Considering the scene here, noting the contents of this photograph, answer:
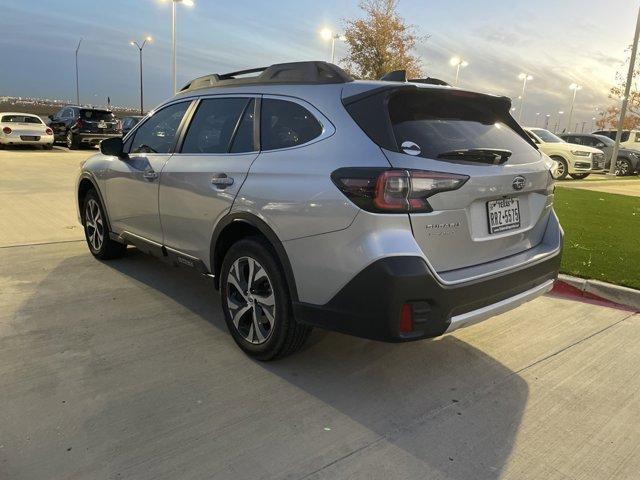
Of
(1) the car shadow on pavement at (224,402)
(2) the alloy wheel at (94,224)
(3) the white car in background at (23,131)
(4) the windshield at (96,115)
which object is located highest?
(4) the windshield at (96,115)

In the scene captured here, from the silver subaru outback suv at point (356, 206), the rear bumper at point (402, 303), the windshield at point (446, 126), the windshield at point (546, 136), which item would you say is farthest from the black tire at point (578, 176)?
the rear bumper at point (402, 303)

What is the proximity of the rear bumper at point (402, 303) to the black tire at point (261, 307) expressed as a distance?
19cm

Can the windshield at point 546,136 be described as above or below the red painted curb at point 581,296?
above

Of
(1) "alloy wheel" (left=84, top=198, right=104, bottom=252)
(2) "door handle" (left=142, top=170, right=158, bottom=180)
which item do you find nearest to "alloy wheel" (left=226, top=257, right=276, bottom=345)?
(2) "door handle" (left=142, top=170, right=158, bottom=180)

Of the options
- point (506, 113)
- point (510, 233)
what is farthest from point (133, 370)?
point (506, 113)

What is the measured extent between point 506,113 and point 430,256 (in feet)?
4.75

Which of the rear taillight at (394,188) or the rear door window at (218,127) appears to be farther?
the rear door window at (218,127)

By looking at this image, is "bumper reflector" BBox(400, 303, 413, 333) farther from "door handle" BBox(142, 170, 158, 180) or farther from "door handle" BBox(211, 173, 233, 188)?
"door handle" BBox(142, 170, 158, 180)

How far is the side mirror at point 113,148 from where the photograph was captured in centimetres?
479

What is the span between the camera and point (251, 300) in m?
3.40

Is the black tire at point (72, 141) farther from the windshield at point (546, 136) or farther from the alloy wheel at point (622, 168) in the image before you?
the alloy wheel at point (622, 168)

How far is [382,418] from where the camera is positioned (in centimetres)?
285

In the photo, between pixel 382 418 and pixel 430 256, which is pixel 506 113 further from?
pixel 382 418

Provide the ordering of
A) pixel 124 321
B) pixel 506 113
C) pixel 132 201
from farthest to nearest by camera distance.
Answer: pixel 132 201, pixel 124 321, pixel 506 113
